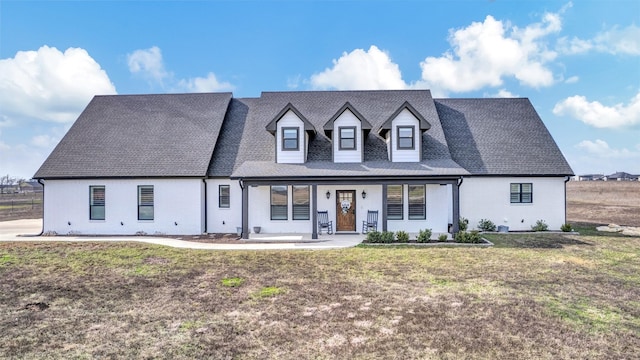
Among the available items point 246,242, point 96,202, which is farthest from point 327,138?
point 96,202

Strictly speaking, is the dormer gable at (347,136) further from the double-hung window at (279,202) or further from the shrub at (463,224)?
the shrub at (463,224)

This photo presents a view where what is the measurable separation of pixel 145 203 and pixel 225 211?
4.24 m

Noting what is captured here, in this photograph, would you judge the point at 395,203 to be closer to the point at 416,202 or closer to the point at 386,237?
the point at 416,202

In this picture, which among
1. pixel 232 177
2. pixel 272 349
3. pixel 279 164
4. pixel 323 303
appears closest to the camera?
pixel 272 349

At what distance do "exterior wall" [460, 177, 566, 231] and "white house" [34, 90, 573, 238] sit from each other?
5 centimetres

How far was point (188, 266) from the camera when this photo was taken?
11328mm

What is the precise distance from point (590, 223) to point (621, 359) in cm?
1970

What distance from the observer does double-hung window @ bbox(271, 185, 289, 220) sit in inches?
703

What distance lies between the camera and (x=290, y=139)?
18.0 meters

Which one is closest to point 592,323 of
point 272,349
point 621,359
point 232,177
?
point 621,359

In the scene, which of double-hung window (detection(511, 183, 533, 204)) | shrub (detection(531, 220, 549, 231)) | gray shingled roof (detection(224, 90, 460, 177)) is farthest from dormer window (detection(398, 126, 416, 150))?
shrub (detection(531, 220, 549, 231))

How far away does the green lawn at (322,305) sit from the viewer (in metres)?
5.82

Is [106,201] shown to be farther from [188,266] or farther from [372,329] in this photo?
[372,329]

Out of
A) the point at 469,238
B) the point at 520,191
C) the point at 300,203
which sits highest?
the point at 520,191
